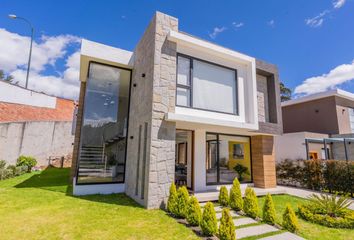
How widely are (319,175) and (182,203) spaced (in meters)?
10.2

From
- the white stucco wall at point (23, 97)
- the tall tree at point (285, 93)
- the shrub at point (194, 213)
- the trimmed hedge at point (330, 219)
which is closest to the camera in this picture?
the shrub at point (194, 213)

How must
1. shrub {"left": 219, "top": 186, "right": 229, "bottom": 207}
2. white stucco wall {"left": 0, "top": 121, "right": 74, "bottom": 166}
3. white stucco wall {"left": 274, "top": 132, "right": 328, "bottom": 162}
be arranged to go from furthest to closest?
white stucco wall {"left": 0, "top": 121, "right": 74, "bottom": 166}
white stucco wall {"left": 274, "top": 132, "right": 328, "bottom": 162}
shrub {"left": 219, "top": 186, "right": 229, "bottom": 207}

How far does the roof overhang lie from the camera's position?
8.69 meters

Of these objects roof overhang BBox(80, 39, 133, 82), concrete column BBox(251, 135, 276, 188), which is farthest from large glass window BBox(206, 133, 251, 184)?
roof overhang BBox(80, 39, 133, 82)

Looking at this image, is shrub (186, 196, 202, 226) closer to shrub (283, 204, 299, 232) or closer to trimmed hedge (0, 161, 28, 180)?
shrub (283, 204, 299, 232)

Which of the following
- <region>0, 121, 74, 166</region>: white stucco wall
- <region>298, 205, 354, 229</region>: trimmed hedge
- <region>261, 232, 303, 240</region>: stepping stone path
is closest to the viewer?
<region>261, 232, 303, 240</region>: stepping stone path

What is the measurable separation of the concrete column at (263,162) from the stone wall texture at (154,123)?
20.2 ft

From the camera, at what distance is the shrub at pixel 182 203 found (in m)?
5.73

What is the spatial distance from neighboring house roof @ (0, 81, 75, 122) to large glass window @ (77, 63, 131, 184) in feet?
45.1

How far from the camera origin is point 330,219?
6051 mm

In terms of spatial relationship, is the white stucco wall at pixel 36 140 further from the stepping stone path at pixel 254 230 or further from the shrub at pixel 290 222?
the shrub at pixel 290 222

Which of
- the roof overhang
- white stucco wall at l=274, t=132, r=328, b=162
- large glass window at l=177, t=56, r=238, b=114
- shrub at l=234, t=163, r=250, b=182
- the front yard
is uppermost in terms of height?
the roof overhang

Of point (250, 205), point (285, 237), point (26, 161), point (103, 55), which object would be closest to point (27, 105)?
point (26, 161)

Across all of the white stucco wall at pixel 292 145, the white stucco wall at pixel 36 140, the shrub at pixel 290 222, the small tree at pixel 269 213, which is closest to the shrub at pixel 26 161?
the white stucco wall at pixel 36 140
